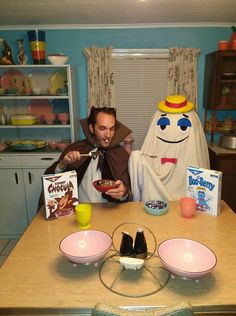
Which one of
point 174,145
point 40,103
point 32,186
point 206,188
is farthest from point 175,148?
point 40,103

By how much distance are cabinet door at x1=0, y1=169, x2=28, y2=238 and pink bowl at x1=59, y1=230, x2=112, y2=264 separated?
1.95 metres

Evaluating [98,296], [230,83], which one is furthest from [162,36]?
[98,296]

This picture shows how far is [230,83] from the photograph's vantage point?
3041mm

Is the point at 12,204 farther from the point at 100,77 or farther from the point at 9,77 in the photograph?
the point at 100,77

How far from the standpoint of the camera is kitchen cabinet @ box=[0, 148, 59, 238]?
2.87m

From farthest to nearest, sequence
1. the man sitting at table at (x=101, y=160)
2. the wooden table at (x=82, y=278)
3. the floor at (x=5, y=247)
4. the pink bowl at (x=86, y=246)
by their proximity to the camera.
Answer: the floor at (x=5, y=247) → the man sitting at table at (x=101, y=160) → the pink bowl at (x=86, y=246) → the wooden table at (x=82, y=278)

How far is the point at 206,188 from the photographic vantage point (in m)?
1.43

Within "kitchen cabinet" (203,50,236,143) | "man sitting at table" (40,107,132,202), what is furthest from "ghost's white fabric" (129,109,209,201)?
"kitchen cabinet" (203,50,236,143)

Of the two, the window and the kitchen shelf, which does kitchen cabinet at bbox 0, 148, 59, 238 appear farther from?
the window

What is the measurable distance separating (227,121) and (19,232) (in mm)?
2690

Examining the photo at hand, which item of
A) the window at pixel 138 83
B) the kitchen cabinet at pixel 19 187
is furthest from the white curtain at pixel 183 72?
the kitchen cabinet at pixel 19 187

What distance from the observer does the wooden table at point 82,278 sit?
0.86 meters

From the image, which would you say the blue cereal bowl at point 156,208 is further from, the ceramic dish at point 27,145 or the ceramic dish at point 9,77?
the ceramic dish at point 9,77

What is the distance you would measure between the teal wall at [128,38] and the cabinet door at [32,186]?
4.63ft
